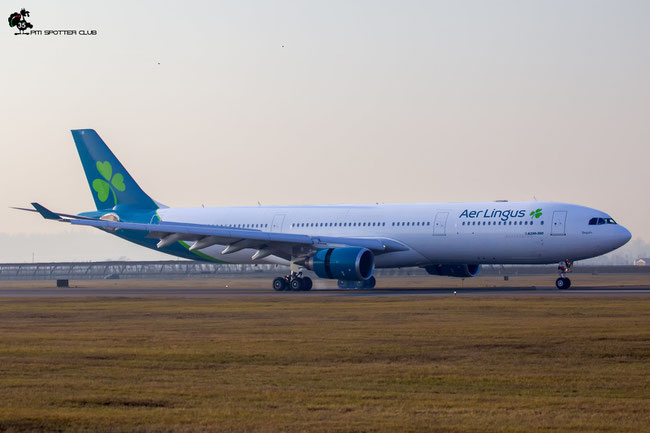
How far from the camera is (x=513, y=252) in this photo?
50.4m

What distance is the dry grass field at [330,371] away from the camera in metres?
13.7

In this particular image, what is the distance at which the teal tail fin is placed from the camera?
205 feet

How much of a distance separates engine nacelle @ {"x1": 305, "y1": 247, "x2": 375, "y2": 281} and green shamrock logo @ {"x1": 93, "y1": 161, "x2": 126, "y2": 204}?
56.1 ft

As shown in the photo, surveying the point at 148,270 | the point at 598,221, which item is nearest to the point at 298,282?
the point at 598,221

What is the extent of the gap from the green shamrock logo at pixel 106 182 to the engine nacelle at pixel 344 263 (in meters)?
17.1

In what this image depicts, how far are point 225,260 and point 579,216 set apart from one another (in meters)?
22.1

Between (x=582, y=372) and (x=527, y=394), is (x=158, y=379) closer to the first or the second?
(x=527, y=394)

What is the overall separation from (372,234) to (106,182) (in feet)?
60.6

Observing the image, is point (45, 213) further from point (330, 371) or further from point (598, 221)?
point (330, 371)


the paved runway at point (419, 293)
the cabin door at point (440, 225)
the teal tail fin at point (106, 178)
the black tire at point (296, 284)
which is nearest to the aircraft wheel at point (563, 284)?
the paved runway at point (419, 293)

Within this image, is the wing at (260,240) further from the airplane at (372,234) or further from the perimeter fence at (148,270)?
the perimeter fence at (148,270)

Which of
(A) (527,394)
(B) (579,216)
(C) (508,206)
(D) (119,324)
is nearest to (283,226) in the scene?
(C) (508,206)

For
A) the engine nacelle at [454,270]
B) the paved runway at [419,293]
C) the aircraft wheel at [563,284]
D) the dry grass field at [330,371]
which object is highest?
the engine nacelle at [454,270]

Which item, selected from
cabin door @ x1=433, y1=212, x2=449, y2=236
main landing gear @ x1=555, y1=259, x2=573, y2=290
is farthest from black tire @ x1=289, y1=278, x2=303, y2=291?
main landing gear @ x1=555, y1=259, x2=573, y2=290
